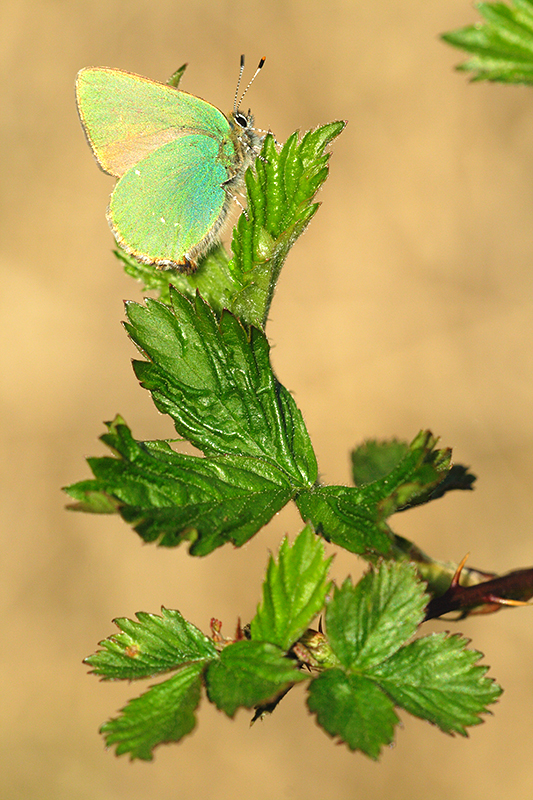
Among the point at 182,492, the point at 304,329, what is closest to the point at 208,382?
the point at 182,492

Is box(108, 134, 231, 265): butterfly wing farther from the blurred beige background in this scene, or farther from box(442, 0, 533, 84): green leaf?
the blurred beige background

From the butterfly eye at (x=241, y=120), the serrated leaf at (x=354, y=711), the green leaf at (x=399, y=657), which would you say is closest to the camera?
the serrated leaf at (x=354, y=711)

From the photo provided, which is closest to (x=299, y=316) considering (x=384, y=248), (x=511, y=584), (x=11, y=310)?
(x=384, y=248)

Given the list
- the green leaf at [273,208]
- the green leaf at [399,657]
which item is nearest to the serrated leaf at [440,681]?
the green leaf at [399,657]

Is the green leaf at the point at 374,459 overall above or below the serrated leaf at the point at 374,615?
above

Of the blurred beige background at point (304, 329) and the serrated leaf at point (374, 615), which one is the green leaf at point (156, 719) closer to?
the serrated leaf at point (374, 615)

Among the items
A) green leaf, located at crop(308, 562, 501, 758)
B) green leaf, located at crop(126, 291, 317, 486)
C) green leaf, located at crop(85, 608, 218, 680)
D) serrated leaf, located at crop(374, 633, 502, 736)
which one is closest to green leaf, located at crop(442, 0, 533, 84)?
green leaf, located at crop(126, 291, 317, 486)

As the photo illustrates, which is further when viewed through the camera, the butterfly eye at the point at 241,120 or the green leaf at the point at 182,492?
the butterfly eye at the point at 241,120
